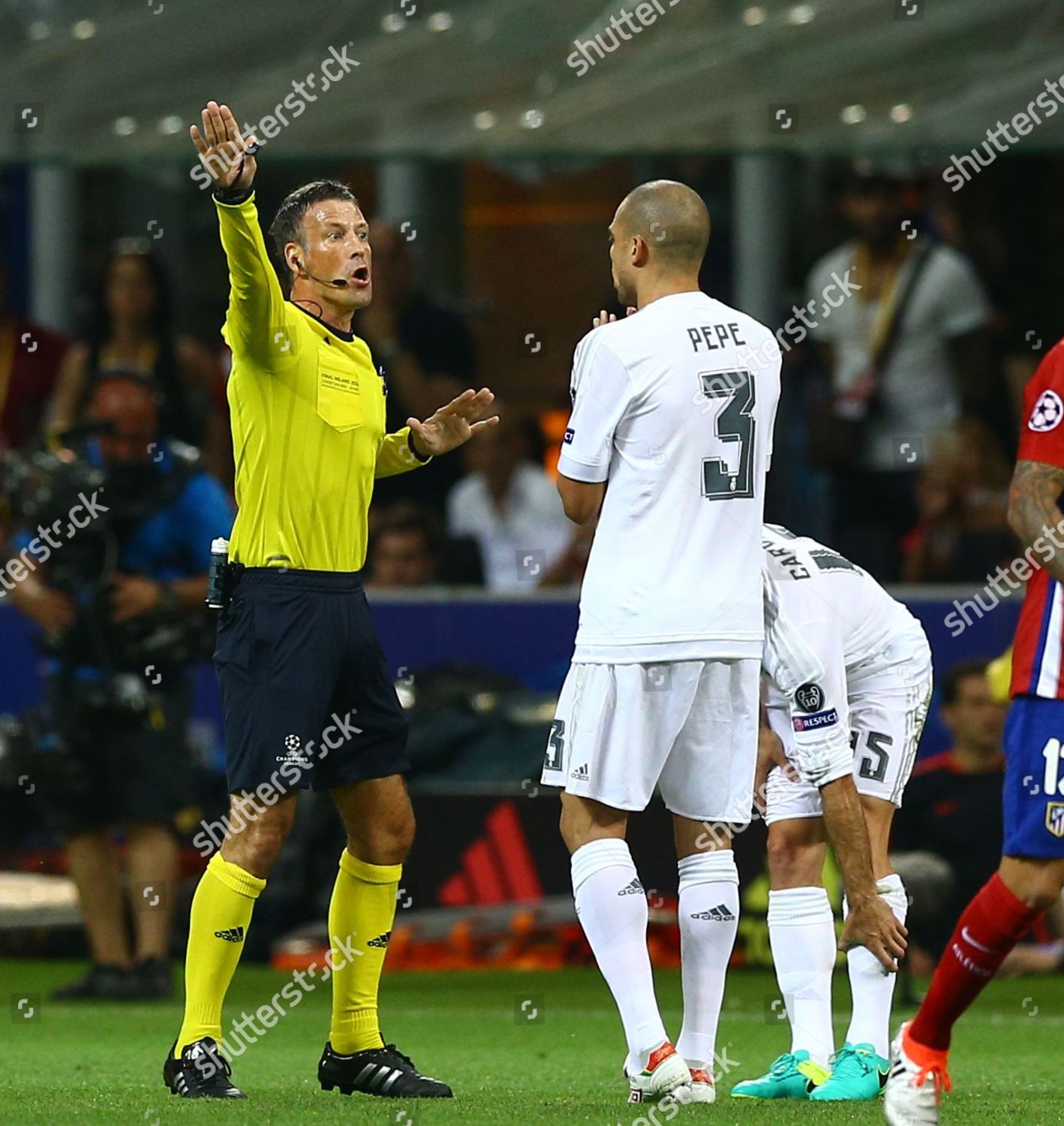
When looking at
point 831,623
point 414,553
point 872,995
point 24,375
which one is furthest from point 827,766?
point 24,375

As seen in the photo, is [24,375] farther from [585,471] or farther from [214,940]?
[585,471]

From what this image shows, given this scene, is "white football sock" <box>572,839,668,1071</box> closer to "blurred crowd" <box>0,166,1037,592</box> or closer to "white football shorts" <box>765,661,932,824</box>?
"white football shorts" <box>765,661,932,824</box>

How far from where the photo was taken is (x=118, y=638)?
9.09 metres

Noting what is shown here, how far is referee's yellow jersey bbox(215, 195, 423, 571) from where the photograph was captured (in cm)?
570

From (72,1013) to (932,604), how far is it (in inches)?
176

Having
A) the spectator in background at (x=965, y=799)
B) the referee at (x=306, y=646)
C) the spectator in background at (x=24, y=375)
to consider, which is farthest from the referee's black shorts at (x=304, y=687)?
the spectator in background at (x=24, y=375)

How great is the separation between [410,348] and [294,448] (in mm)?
6336

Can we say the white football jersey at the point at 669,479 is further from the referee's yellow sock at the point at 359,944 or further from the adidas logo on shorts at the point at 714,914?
the referee's yellow sock at the point at 359,944

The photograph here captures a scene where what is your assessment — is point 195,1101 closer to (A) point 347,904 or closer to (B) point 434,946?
(A) point 347,904

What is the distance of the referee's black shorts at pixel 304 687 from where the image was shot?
5.55m

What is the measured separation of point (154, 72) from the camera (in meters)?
11.6

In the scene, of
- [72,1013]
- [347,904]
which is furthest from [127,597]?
[347,904]

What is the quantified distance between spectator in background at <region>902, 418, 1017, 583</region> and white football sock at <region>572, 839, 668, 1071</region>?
19.1ft

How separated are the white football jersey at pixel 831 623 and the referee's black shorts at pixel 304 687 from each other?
40.3 inches
